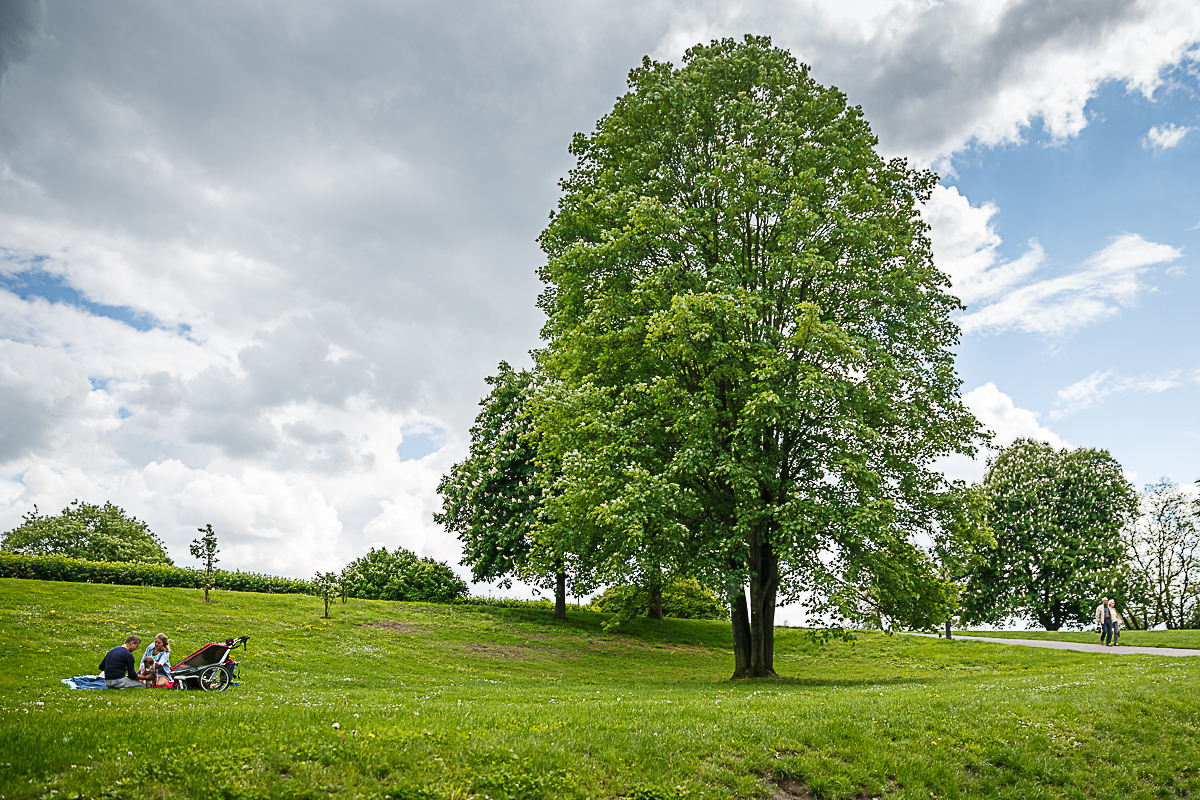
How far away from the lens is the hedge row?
3209 centimetres

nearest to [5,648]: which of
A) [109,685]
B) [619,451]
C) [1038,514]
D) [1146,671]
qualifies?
[109,685]

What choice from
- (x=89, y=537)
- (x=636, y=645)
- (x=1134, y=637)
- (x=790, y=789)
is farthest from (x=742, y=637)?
(x=89, y=537)

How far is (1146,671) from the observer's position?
19.2m

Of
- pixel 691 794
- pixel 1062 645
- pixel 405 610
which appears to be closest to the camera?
pixel 691 794

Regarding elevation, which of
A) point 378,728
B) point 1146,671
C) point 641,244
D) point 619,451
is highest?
point 641,244

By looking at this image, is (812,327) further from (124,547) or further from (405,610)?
(124,547)

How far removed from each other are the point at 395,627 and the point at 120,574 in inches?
603

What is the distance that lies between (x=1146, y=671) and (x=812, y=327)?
13.8 m

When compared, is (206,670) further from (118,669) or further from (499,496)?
(499,496)

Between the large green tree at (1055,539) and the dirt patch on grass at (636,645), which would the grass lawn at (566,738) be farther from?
the large green tree at (1055,539)

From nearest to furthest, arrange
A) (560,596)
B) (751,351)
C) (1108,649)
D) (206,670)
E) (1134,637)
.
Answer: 1. (206,670)
2. (751,351)
3. (1108,649)
4. (1134,637)
5. (560,596)

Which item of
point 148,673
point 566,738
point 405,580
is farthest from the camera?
point 405,580

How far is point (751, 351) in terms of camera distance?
798 inches

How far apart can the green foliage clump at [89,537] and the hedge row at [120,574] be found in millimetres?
16473
